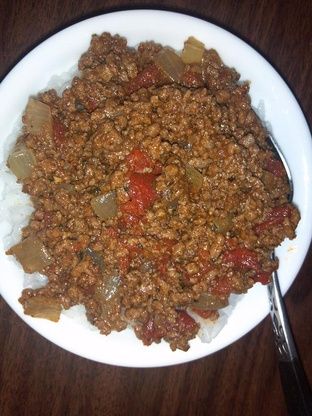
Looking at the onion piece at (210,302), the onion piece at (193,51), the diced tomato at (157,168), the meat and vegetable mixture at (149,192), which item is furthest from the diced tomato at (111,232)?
the onion piece at (193,51)

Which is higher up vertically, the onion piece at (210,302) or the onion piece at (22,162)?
the onion piece at (22,162)

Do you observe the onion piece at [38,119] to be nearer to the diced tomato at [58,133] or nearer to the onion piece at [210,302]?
the diced tomato at [58,133]

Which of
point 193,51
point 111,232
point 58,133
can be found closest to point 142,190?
point 111,232

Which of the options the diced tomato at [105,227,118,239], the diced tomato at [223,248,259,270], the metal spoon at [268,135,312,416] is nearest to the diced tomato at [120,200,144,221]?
the diced tomato at [105,227,118,239]

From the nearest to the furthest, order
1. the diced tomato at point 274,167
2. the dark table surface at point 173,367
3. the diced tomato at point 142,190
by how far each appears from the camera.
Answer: the diced tomato at point 142,190 → the diced tomato at point 274,167 → the dark table surface at point 173,367

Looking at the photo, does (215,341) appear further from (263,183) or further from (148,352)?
(263,183)

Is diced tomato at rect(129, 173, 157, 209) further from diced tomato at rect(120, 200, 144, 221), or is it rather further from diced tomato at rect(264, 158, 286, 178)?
diced tomato at rect(264, 158, 286, 178)

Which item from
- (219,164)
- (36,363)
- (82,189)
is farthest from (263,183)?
(36,363)

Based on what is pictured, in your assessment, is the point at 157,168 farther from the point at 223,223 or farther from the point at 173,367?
the point at 173,367

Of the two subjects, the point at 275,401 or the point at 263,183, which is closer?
the point at 263,183
